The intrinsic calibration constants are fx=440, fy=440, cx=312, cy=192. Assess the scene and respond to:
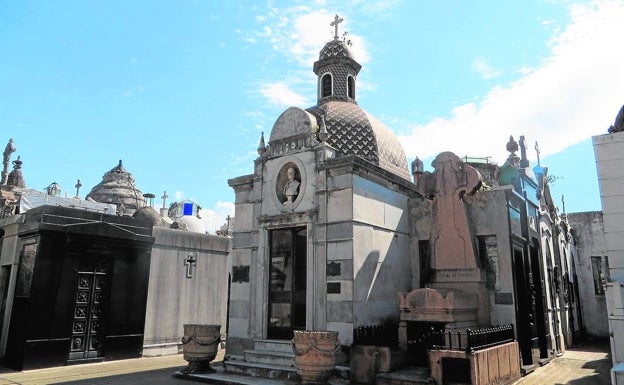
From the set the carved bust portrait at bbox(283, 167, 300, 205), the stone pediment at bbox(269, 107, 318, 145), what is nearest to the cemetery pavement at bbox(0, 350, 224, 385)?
the carved bust portrait at bbox(283, 167, 300, 205)

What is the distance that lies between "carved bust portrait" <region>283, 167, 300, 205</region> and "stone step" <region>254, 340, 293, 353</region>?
3.47m

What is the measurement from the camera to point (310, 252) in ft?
35.3

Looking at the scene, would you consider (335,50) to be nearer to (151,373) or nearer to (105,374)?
(151,373)

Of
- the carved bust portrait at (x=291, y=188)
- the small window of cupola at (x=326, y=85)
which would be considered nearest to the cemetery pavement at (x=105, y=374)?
the carved bust portrait at (x=291, y=188)

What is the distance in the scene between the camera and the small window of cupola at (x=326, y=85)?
58.4ft

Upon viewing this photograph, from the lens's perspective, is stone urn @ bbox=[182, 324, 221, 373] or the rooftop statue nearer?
stone urn @ bbox=[182, 324, 221, 373]

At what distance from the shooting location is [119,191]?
3962 cm

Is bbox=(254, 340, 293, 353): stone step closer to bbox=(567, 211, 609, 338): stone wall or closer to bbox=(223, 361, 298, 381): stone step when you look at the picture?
bbox=(223, 361, 298, 381): stone step

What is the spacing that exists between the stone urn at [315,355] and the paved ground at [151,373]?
143cm

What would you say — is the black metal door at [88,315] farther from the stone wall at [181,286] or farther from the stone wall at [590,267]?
the stone wall at [590,267]

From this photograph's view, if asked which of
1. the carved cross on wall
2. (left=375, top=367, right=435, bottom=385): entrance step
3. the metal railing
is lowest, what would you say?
(left=375, top=367, right=435, bottom=385): entrance step

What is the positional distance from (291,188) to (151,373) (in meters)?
5.84

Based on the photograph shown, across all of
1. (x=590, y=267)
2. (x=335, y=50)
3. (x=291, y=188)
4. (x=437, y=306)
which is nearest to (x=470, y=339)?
(x=437, y=306)

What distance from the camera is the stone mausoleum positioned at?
33.0 feet
